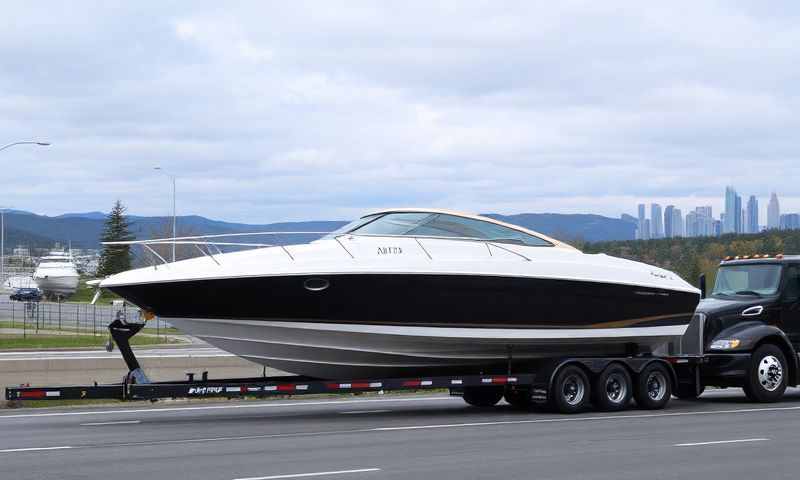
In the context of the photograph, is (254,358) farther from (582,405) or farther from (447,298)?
(582,405)

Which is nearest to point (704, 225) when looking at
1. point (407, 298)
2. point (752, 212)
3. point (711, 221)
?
point (711, 221)

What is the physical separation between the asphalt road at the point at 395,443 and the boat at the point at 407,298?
3.42 feet

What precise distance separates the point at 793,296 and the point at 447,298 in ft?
21.7

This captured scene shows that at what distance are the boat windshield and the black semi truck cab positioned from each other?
392cm

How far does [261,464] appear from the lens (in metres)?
10.4

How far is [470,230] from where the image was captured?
1588 centimetres

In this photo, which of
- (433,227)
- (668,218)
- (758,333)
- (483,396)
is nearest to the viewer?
(433,227)

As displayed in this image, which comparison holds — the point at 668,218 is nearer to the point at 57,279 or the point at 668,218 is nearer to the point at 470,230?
the point at 57,279

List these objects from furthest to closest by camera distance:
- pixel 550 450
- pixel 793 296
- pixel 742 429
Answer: pixel 793 296
pixel 742 429
pixel 550 450

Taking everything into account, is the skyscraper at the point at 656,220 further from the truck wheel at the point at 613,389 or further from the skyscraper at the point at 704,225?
the truck wheel at the point at 613,389

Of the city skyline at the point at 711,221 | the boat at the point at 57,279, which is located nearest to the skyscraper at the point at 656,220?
the city skyline at the point at 711,221

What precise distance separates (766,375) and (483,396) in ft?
15.1

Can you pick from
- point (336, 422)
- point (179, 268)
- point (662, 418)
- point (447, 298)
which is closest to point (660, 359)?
point (662, 418)

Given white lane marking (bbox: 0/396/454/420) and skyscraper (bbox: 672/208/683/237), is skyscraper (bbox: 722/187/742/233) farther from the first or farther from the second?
white lane marking (bbox: 0/396/454/420)
